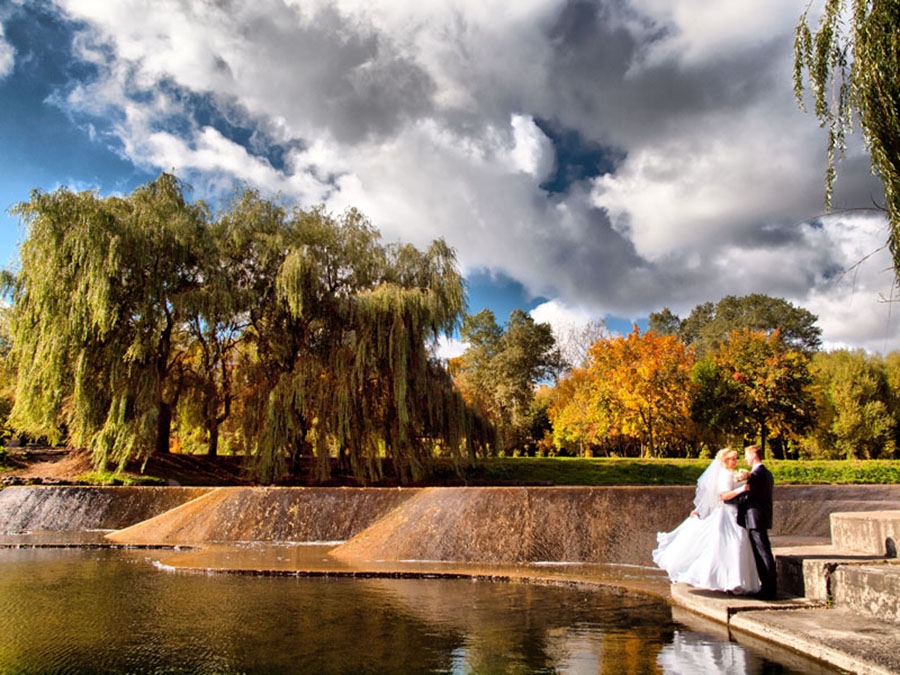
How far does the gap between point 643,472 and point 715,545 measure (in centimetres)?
→ 2206

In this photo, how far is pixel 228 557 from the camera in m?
11.2

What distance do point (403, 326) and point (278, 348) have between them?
4839 mm

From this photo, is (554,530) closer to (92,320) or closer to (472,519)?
(472,519)

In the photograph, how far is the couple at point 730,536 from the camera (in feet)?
24.7

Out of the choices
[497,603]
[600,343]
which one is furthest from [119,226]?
[600,343]

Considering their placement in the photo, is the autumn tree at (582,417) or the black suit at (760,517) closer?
the black suit at (760,517)

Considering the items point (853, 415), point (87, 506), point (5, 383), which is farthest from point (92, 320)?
point (853, 415)

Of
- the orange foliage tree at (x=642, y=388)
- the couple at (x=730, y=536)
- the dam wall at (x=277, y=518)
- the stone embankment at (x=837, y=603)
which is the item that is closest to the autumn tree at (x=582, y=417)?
the orange foliage tree at (x=642, y=388)

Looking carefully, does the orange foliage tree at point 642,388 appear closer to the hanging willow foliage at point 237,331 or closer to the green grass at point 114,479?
the hanging willow foliage at point 237,331

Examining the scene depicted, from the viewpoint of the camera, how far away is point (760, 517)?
767cm

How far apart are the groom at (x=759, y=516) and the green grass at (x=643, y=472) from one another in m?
17.7

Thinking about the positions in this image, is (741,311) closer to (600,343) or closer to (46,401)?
(600,343)

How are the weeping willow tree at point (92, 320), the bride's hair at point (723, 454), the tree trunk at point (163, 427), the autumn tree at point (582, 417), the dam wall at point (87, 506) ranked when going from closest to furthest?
the bride's hair at point (723, 454)
the dam wall at point (87, 506)
the weeping willow tree at point (92, 320)
the tree trunk at point (163, 427)
the autumn tree at point (582, 417)

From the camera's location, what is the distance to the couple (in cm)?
752
